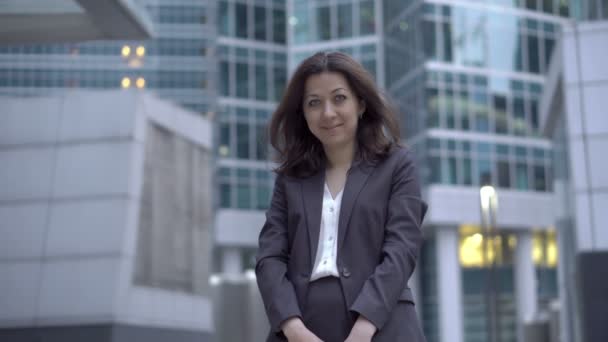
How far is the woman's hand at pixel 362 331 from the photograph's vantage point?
3.06 metres

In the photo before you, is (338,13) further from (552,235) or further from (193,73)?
(552,235)

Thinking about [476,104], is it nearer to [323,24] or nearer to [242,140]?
[323,24]

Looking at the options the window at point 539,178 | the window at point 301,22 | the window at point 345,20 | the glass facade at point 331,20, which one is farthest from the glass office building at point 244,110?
the window at point 539,178

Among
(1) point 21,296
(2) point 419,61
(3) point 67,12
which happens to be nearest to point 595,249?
(1) point 21,296

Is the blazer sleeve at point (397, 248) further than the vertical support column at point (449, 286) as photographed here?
No

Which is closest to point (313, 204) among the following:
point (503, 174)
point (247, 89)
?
point (503, 174)

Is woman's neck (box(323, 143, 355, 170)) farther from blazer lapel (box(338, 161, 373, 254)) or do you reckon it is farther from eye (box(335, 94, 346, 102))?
eye (box(335, 94, 346, 102))

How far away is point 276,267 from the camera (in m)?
3.33

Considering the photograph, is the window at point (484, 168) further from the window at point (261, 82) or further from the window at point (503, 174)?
the window at point (261, 82)

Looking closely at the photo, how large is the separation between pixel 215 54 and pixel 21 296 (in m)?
41.9

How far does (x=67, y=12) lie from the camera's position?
9617 millimetres

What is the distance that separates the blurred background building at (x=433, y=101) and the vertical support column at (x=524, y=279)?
0.08 metres

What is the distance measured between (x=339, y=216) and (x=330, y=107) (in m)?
0.38

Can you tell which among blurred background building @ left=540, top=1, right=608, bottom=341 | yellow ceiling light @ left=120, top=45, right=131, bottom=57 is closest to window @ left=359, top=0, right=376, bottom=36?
yellow ceiling light @ left=120, top=45, right=131, bottom=57
